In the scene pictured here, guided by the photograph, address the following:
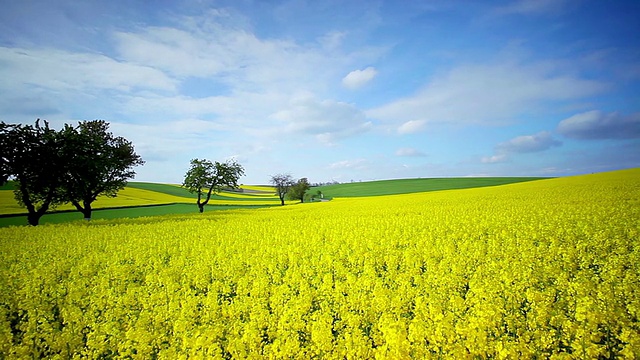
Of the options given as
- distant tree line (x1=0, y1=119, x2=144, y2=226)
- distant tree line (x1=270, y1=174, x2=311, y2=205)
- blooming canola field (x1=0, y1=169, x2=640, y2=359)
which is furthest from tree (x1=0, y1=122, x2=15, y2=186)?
distant tree line (x1=270, y1=174, x2=311, y2=205)

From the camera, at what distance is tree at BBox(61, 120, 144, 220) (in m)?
24.7

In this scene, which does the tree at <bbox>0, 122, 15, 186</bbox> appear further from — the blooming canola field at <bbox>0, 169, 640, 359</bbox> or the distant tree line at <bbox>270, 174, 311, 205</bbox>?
the distant tree line at <bbox>270, 174, 311, 205</bbox>

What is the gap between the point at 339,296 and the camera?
5.67 m

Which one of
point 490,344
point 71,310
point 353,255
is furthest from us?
point 353,255

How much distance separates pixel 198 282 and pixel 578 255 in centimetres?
1065

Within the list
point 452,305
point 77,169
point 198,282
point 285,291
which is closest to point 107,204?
point 77,169

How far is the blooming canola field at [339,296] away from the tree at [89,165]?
12.4 meters

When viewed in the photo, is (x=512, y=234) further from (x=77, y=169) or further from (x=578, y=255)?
(x=77, y=169)

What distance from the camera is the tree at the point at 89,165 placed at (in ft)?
81.0

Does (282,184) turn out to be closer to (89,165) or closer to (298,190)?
(298,190)

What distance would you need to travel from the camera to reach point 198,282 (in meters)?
7.69

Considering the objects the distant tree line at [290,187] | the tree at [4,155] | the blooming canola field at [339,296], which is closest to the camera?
the blooming canola field at [339,296]

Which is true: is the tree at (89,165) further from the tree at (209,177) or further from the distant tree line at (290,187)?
the distant tree line at (290,187)

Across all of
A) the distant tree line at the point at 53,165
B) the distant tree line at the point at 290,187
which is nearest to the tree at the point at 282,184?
the distant tree line at the point at 290,187
